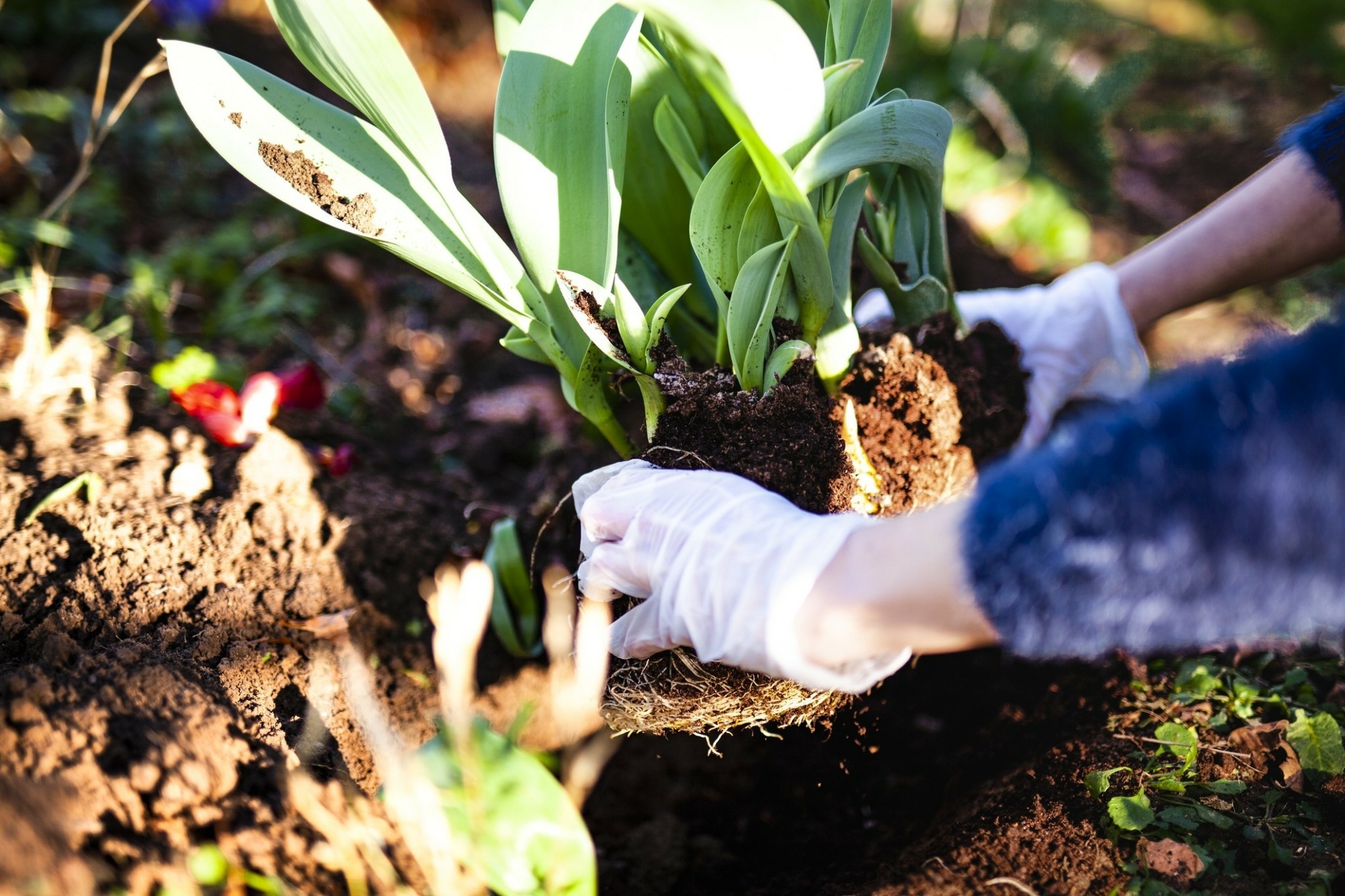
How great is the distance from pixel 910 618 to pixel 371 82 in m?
0.75

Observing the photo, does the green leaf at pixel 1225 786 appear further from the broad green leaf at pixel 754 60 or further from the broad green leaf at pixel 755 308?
the broad green leaf at pixel 754 60

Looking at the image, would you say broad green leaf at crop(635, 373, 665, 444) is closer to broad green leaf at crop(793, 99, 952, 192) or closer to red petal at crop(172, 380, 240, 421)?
broad green leaf at crop(793, 99, 952, 192)

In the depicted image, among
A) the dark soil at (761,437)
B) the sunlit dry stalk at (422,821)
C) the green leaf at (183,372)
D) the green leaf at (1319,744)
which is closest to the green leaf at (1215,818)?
the green leaf at (1319,744)

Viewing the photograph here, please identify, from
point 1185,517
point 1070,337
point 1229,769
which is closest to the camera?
point 1185,517

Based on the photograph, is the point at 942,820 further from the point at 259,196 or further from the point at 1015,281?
the point at 259,196

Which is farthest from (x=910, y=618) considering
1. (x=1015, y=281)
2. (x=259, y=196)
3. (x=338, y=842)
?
(x=259, y=196)

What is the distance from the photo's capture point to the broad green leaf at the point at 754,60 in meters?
0.65

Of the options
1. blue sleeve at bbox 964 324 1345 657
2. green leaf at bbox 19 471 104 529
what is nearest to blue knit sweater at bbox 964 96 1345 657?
blue sleeve at bbox 964 324 1345 657

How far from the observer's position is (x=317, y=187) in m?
0.86

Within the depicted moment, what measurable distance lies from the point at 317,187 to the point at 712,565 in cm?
60

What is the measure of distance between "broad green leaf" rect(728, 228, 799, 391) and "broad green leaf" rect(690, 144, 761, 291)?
0.03 meters

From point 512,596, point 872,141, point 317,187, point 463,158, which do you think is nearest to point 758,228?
point 872,141

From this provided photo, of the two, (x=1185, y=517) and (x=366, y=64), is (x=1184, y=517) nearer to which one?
(x=1185, y=517)

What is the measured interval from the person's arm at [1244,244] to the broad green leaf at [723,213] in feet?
2.65
